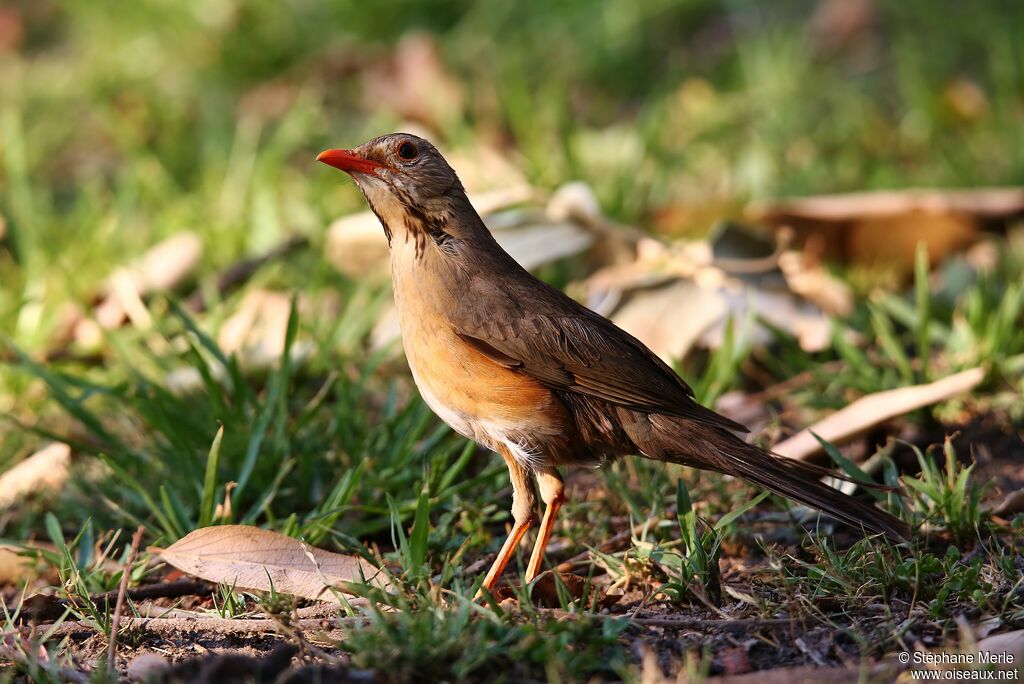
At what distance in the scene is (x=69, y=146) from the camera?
790 cm

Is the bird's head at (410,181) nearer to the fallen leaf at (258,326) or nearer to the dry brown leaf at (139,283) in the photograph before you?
the fallen leaf at (258,326)

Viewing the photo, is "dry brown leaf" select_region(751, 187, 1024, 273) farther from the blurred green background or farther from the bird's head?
the bird's head

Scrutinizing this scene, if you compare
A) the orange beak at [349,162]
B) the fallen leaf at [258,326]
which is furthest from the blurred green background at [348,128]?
the orange beak at [349,162]

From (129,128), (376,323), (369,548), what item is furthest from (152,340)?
(129,128)

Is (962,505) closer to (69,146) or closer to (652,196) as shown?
(652,196)

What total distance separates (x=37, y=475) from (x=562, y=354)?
2204mm

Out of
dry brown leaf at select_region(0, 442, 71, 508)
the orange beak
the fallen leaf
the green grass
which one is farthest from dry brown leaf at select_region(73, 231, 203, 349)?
the orange beak

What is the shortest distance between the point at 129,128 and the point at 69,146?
1.63ft

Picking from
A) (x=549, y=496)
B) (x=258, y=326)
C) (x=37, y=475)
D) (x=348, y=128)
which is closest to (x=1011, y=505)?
(x=549, y=496)

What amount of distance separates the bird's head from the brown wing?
33 cm

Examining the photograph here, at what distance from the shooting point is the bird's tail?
364 cm

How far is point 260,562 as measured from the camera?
12.3 ft

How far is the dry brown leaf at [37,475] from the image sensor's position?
15.0 feet

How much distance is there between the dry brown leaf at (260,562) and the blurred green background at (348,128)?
51cm
